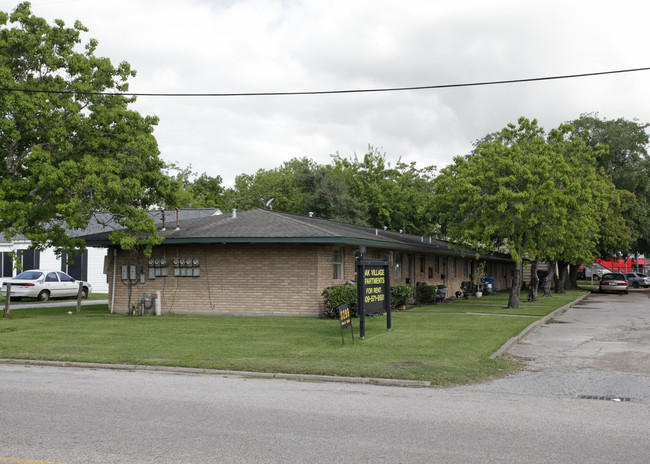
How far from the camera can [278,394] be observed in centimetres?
874

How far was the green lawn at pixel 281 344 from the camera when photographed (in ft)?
35.5

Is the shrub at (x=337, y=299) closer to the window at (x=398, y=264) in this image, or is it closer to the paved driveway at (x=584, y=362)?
the paved driveway at (x=584, y=362)

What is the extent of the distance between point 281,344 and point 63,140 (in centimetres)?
1083

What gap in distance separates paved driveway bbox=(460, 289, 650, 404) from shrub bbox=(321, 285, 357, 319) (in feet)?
19.0

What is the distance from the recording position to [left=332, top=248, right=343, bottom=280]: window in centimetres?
2223

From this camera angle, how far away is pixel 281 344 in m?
13.5

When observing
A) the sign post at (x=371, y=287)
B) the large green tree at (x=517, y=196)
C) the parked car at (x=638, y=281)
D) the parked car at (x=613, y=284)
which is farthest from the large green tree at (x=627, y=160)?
the sign post at (x=371, y=287)

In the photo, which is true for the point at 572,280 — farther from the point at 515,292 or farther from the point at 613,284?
the point at 515,292

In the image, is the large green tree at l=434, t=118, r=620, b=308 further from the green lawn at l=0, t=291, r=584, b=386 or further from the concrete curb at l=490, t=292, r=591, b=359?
the green lawn at l=0, t=291, r=584, b=386

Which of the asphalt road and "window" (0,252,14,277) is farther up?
"window" (0,252,14,277)

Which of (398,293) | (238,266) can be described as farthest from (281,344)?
(398,293)

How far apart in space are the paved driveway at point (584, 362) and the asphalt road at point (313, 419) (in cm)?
6

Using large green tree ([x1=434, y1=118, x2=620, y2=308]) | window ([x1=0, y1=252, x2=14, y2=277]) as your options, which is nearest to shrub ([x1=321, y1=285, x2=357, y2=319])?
large green tree ([x1=434, y1=118, x2=620, y2=308])

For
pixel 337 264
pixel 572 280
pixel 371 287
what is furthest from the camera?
pixel 572 280
